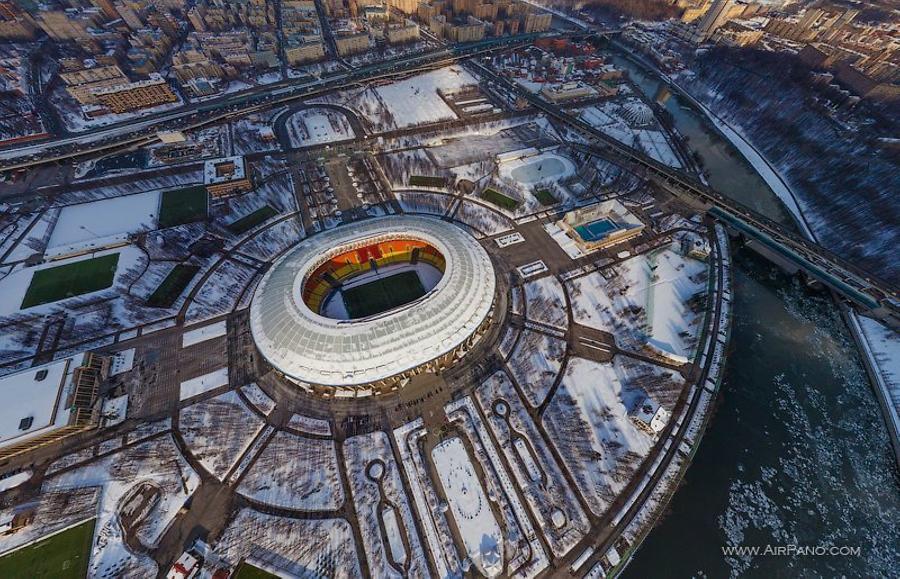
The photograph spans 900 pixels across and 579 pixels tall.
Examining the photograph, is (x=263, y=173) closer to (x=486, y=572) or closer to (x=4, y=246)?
(x=4, y=246)

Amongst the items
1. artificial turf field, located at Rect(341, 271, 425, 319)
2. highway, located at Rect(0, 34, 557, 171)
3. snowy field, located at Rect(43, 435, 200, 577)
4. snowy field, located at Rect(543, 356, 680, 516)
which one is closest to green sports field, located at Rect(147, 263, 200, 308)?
snowy field, located at Rect(43, 435, 200, 577)

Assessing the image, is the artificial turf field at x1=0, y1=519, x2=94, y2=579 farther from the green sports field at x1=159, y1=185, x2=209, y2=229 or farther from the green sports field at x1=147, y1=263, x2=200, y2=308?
the green sports field at x1=159, y1=185, x2=209, y2=229

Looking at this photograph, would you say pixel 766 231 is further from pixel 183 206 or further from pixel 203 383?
pixel 183 206

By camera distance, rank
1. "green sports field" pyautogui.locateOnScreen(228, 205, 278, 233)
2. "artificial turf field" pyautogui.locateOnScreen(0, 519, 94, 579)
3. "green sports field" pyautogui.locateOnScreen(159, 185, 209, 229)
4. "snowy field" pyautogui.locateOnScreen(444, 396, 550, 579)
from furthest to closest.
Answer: "green sports field" pyautogui.locateOnScreen(159, 185, 209, 229)
"green sports field" pyautogui.locateOnScreen(228, 205, 278, 233)
"snowy field" pyautogui.locateOnScreen(444, 396, 550, 579)
"artificial turf field" pyautogui.locateOnScreen(0, 519, 94, 579)

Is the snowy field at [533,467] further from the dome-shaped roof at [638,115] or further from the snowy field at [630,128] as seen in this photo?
the dome-shaped roof at [638,115]

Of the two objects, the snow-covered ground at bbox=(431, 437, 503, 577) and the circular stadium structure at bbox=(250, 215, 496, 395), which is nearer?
the snow-covered ground at bbox=(431, 437, 503, 577)

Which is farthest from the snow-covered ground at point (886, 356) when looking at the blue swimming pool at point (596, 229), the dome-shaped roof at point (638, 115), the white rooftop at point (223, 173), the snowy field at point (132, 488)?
the white rooftop at point (223, 173)

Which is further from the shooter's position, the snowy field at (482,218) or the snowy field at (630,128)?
the snowy field at (630,128)
